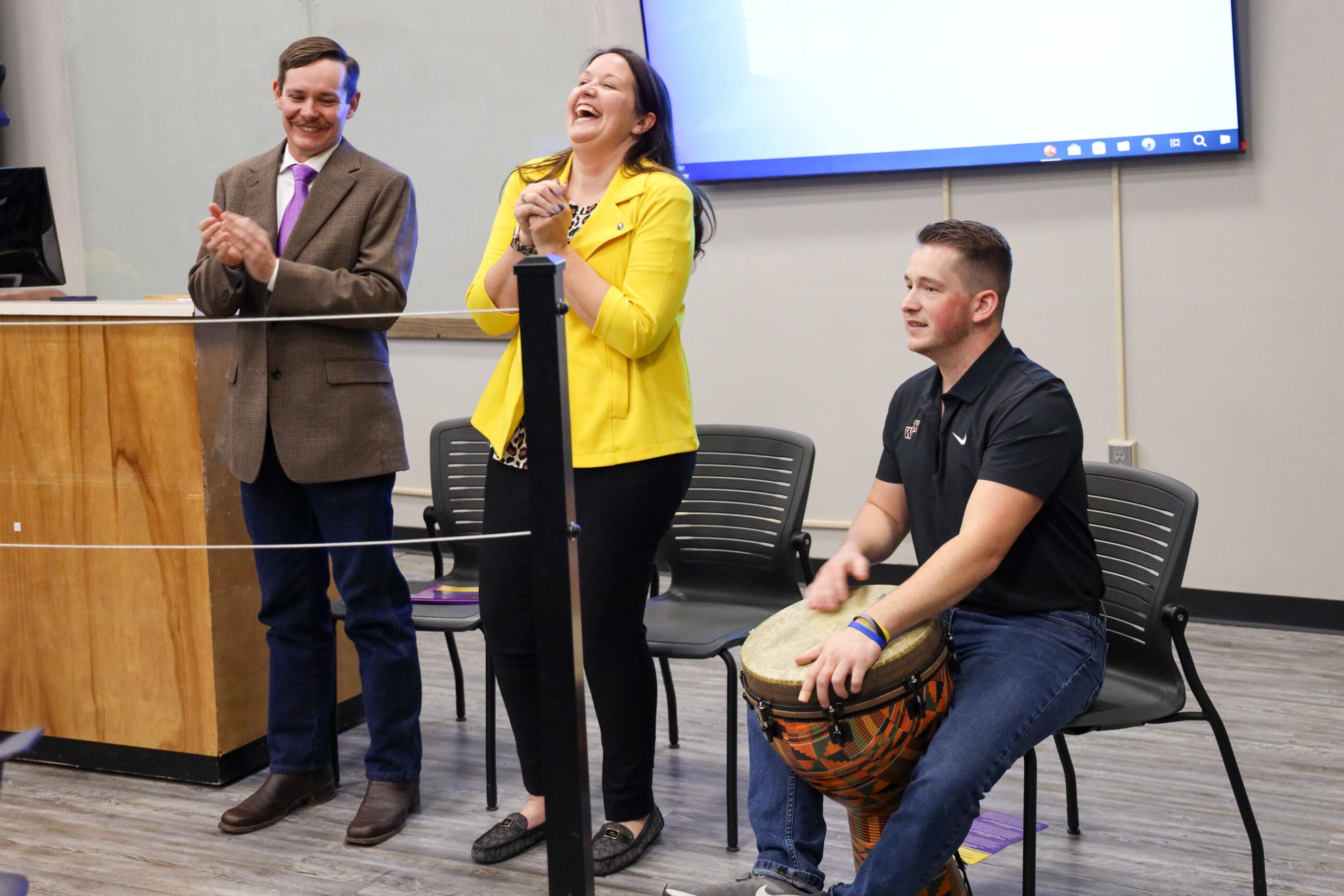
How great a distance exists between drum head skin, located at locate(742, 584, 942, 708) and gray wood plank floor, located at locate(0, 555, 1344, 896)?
0.66 m

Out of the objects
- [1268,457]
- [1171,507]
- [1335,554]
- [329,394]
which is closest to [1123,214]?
[1268,457]

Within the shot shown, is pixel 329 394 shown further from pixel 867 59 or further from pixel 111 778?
pixel 867 59

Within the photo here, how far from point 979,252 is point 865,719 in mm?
772

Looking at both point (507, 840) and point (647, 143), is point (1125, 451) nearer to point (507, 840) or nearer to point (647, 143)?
point (647, 143)

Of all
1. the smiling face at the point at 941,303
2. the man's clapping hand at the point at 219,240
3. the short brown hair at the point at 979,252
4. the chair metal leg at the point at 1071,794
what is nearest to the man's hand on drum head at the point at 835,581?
the smiling face at the point at 941,303

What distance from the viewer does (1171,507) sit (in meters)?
2.19

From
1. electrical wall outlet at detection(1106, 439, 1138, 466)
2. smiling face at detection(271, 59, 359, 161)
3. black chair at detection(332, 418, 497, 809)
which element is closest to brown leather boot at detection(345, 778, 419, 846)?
black chair at detection(332, 418, 497, 809)

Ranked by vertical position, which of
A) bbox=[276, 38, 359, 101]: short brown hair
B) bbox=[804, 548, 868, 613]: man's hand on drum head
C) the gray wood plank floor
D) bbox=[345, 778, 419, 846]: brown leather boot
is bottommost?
the gray wood plank floor

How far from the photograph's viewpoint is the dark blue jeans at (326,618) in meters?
2.62

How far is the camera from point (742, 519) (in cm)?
280

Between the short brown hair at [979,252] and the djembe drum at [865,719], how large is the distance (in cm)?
57

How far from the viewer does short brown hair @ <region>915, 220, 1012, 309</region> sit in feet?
6.77

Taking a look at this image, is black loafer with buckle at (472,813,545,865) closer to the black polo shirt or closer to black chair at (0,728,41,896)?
the black polo shirt

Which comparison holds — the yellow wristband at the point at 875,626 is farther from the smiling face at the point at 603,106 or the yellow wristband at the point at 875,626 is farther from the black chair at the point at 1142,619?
the smiling face at the point at 603,106
